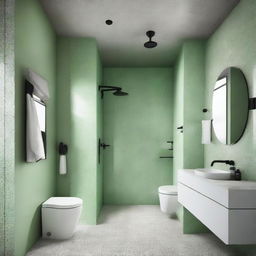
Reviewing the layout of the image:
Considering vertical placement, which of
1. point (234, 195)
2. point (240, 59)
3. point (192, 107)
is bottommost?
point (234, 195)

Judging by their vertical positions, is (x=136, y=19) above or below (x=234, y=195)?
above

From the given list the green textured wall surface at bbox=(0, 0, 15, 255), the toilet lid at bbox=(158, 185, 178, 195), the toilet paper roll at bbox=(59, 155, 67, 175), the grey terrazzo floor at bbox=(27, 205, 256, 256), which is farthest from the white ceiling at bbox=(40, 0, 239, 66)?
the grey terrazzo floor at bbox=(27, 205, 256, 256)

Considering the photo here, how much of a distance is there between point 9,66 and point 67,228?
177cm

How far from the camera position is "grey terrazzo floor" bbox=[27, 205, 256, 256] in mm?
2477

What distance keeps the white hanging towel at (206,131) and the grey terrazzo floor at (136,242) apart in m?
1.15

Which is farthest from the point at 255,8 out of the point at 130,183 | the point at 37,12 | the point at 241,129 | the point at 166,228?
the point at 130,183

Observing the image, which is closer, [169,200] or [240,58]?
[240,58]

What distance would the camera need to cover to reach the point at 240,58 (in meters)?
2.39

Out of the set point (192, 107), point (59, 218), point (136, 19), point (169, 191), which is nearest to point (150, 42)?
point (136, 19)

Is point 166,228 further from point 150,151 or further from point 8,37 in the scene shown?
point 8,37

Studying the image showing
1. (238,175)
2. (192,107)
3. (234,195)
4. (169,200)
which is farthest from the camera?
(169,200)

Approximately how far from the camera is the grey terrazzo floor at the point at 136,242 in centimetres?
248

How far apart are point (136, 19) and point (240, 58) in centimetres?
123

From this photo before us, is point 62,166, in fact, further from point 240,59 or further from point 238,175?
point 240,59
